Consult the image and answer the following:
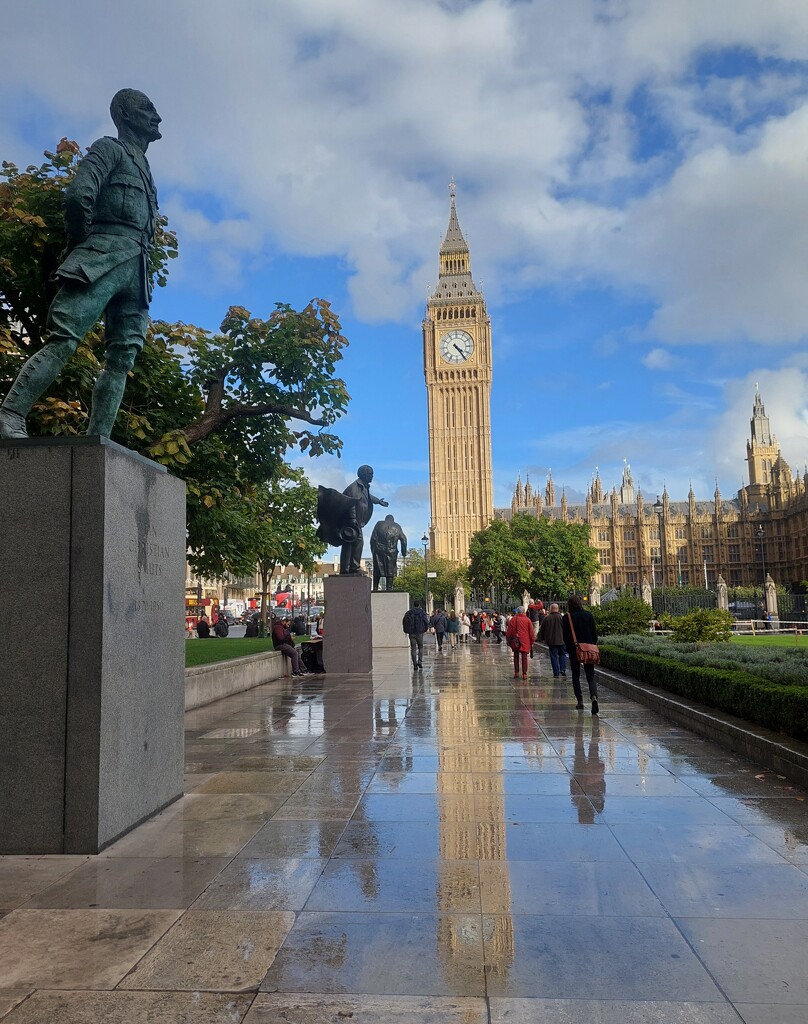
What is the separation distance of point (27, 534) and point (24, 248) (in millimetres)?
7574

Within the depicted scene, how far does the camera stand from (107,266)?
229 inches

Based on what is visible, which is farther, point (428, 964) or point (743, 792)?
point (743, 792)

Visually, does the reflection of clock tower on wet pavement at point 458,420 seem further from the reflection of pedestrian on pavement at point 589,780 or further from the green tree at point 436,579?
the reflection of pedestrian on pavement at point 589,780

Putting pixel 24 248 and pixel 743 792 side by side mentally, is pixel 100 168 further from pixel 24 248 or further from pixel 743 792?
pixel 743 792

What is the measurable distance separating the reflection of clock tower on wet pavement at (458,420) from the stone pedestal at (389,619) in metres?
90.0

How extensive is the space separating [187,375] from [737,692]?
1035 centimetres

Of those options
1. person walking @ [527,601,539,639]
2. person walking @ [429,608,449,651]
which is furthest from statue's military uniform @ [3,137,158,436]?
person walking @ [527,601,539,639]

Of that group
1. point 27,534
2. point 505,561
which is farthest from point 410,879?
point 505,561

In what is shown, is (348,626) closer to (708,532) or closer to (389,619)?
(389,619)

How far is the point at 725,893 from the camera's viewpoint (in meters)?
4.30

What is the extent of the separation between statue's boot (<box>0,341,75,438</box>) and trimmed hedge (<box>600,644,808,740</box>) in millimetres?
7309

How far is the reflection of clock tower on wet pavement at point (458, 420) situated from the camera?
399 ft

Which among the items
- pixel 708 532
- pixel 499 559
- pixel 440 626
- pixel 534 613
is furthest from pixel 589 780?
pixel 708 532

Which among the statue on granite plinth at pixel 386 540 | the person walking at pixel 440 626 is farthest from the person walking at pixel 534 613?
the statue on granite plinth at pixel 386 540
